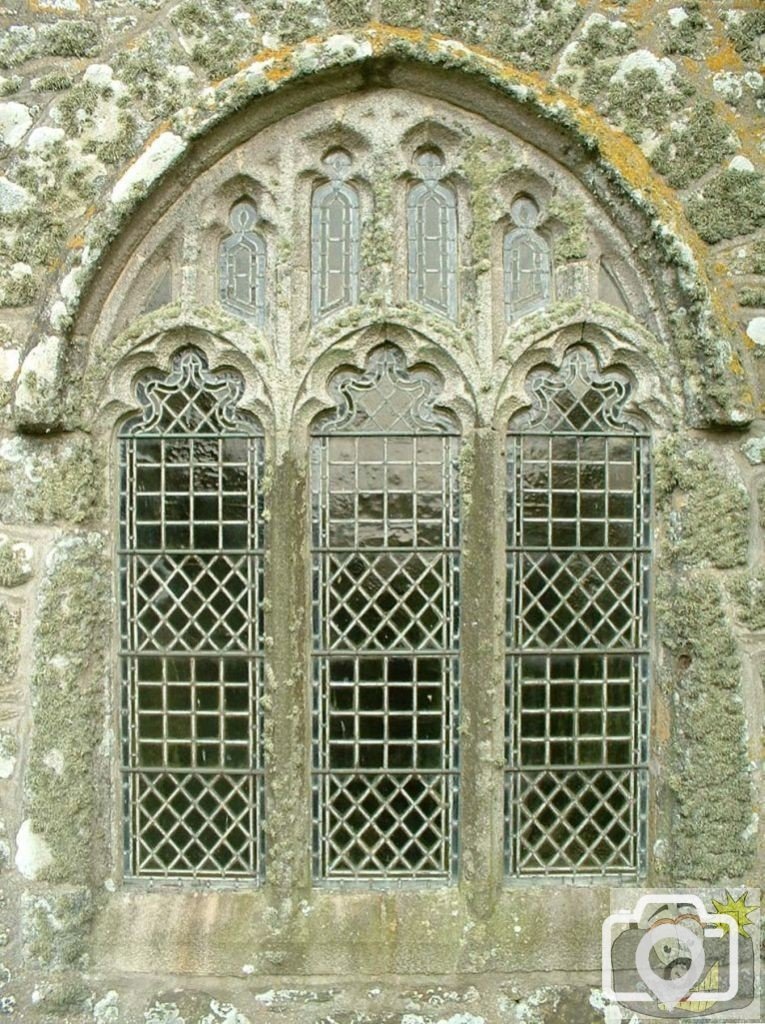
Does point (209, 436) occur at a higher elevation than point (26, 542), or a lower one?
higher

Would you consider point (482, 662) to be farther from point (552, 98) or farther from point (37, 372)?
point (552, 98)

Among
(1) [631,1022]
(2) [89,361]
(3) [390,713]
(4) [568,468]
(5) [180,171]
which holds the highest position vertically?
(5) [180,171]

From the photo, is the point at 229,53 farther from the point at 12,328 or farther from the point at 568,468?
the point at 568,468

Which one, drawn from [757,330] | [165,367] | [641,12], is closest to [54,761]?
[165,367]

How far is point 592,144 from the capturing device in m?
3.80

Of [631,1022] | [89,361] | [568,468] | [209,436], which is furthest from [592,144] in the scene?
[631,1022]

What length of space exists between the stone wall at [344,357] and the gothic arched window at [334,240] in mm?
124

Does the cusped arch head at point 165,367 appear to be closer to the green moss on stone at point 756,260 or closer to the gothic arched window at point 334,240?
the gothic arched window at point 334,240

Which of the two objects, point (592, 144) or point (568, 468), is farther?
point (568, 468)

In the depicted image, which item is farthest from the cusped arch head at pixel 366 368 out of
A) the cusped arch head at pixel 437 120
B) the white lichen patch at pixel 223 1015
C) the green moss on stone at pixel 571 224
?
the white lichen patch at pixel 223 1015

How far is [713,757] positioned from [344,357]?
7.12 ft

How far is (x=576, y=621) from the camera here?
13.3 feet

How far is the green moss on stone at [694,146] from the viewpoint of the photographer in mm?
3834

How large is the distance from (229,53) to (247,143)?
0.34m
